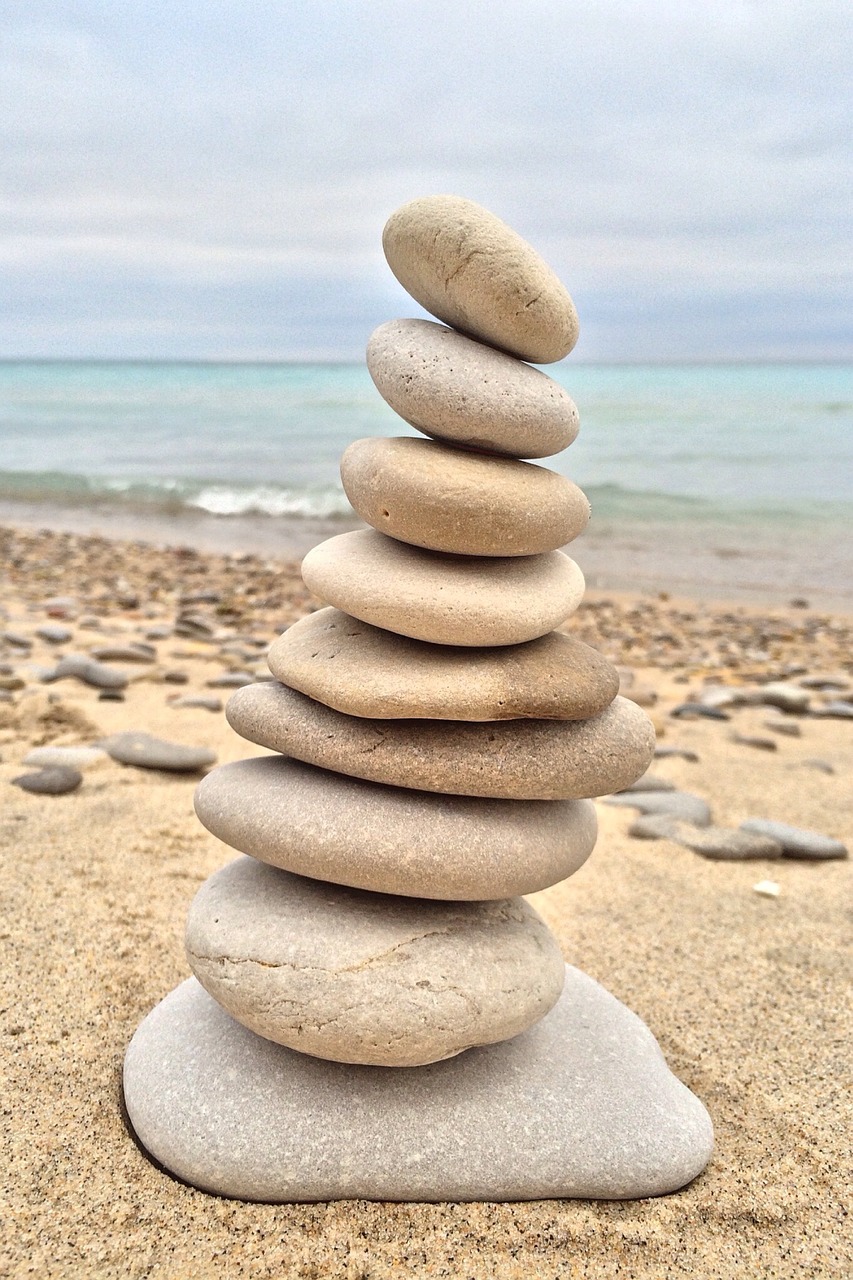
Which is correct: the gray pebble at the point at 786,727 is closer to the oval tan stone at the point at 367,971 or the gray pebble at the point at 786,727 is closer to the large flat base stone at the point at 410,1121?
the large flat base stone at the point at 410,1121

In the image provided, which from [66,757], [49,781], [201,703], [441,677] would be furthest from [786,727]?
[441,677]

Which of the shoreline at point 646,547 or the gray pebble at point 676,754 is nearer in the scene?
the gray pebble at point 676,754

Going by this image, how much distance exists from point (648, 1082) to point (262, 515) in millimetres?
15811

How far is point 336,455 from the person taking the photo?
2341cm

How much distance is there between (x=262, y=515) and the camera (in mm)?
17953

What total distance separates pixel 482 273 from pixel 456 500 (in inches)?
24.3

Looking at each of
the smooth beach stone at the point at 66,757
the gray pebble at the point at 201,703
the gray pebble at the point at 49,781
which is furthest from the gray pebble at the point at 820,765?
the gray pebble at the point at 49,781

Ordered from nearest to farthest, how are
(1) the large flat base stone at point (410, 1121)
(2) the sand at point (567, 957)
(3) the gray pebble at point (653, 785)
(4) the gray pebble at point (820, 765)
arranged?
(2) the sand at point (567, 957) < (1) the large flat base stone at point (410, 1121) < (3) the gray pebble at point (653, 785) < (4) the gray pebble at point (820, 765)

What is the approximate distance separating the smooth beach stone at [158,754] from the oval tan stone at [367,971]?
2484 millimetres

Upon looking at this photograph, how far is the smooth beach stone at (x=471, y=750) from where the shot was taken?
284 cm

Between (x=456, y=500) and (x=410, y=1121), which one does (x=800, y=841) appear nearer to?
(x=410, y=1121)

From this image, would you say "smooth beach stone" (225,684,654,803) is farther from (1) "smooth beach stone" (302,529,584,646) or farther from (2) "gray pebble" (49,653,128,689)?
(2) "gray pebble" (49,653,128,689)

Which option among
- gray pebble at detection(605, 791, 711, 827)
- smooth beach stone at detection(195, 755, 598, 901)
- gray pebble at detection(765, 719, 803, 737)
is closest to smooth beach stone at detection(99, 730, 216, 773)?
gray pebble at detection(605, 791, 711, 827)

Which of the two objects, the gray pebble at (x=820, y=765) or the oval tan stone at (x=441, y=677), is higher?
the oval tan stone at (x=441, y=677)
